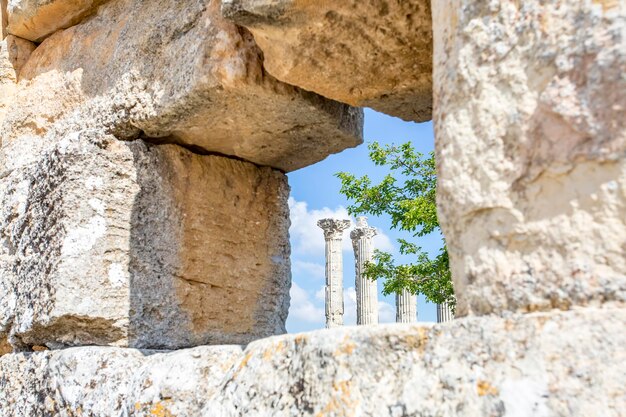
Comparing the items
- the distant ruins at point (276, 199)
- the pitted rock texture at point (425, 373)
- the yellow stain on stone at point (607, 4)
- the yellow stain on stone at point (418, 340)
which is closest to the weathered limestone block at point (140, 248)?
the distant ruins at point (276, 199)

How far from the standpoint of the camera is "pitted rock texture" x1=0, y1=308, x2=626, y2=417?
3.17 ft

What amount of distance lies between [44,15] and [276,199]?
1424mm

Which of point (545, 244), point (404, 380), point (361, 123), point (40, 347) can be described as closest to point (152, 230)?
point (40, 347)

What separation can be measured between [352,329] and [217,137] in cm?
147

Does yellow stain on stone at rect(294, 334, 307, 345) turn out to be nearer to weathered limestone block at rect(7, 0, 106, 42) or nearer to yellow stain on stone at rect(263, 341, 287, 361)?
yellow stain on stone at rect(263, 341, 287, 361)

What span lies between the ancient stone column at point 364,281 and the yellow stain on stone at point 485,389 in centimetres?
1827

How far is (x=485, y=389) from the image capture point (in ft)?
3.42

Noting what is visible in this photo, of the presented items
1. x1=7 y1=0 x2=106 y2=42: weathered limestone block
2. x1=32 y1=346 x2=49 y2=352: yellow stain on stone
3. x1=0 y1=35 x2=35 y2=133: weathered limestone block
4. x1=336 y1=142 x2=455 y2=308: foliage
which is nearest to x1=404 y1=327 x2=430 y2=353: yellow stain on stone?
x1=32 y1=346 x2=49 y2=352: yellow stain on stone

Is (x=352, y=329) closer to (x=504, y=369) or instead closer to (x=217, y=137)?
(x=504, y=369)

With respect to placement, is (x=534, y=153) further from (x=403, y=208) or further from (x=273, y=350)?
(x=403, y=208)

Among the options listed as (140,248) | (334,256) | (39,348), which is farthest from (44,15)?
(334,256)

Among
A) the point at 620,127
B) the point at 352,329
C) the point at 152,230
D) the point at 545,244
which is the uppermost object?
the point at 152,230

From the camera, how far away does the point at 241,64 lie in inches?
86.2

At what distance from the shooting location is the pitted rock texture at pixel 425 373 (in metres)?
0.96
